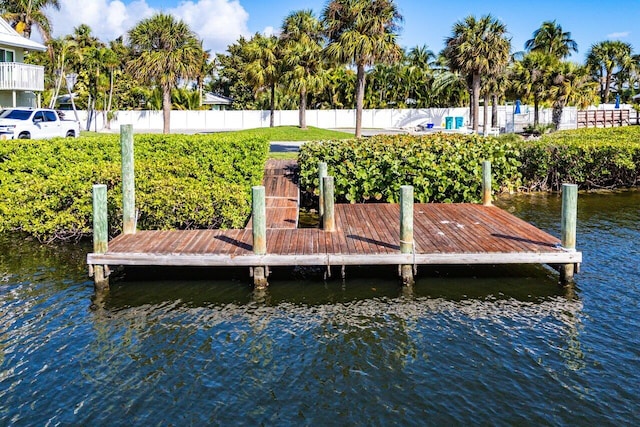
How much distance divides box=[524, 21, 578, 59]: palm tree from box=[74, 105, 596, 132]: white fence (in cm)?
651

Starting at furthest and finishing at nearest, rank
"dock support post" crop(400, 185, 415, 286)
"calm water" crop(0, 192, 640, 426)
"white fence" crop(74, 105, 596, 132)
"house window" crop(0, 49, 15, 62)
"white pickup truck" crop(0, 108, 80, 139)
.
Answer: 1. "white fence" crop(74, 105, 596, 132)
2. "house window" crop(0, 49, 15, 62)
3. "white pickup truck" crop(0, 108, 80, 139)
4. "dock support post" crop(400, 185, 415, 286)
5. "calm water" crop(0, 192, 640, 426)

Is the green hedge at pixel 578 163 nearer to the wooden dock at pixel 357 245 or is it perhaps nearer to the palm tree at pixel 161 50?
the wooden dock at pixel 357 245

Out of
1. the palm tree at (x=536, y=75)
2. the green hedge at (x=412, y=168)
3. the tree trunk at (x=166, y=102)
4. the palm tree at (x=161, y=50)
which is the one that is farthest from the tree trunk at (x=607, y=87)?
the green hedge at (x=412, y=168)

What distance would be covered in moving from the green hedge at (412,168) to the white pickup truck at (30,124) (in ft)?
45.0

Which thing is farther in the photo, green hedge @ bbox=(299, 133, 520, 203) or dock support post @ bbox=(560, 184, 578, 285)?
green hedge @ bbox=(299, 133, 520, 203)

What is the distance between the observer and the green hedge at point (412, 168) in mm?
15930

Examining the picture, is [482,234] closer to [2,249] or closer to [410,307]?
[410,307]

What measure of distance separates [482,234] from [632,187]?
12.9 meters

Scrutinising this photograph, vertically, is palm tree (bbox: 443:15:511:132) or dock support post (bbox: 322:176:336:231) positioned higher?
palm tree (bbox: 443:15:511:132)

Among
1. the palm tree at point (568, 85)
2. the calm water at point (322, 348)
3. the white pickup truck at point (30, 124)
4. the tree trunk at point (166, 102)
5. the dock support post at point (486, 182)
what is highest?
the palm tree at point (568, 85)

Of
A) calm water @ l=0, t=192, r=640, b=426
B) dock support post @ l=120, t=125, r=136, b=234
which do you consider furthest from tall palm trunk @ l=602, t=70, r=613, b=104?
dock support post @ l=120, t=125, r=136, b=234

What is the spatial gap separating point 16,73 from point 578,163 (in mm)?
25444

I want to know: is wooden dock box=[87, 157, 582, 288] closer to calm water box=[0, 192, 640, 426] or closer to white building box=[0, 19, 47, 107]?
calm water box=[0, 192, 640, 426]

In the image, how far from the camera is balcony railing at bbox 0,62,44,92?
3022cm
